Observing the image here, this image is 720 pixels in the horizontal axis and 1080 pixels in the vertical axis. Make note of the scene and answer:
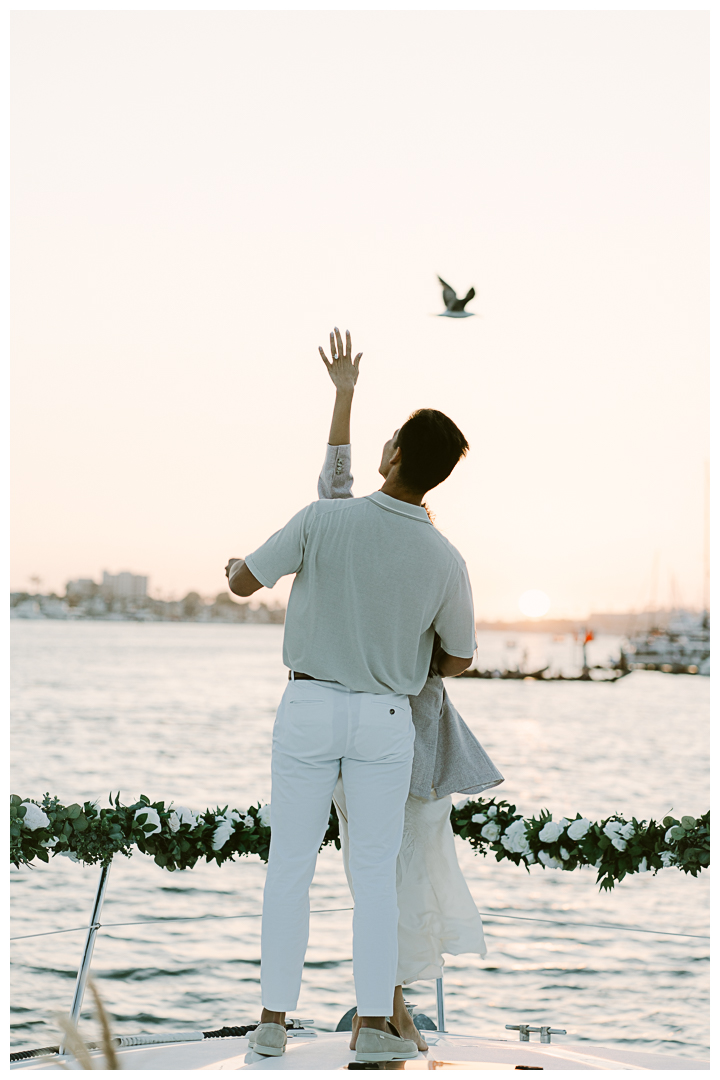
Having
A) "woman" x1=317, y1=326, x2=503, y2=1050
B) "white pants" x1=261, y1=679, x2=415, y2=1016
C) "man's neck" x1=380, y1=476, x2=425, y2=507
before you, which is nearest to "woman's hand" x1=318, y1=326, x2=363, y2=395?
"woman" x1=317, y1=326, x2=503, y2=1050

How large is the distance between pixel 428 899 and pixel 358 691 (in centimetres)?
80

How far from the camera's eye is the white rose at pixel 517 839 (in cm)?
351

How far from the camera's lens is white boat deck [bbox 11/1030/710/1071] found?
2764 millimetres

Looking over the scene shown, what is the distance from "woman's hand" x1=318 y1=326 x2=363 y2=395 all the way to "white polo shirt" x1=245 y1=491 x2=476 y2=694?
43cm

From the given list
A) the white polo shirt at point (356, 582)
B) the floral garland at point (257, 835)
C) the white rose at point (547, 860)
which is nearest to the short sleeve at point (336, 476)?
the white polo shirt at point (356, 582)

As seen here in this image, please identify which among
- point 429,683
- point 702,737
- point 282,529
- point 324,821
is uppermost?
point 282,529

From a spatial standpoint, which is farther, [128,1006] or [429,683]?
[128,1006]

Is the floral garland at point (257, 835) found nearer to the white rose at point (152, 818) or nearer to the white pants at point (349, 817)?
the white rose at point (152, 818)

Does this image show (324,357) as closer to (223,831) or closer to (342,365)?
(342,365)

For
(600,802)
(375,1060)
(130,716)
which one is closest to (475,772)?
(375,1060)

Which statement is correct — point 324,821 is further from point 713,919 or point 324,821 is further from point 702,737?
point 702,737

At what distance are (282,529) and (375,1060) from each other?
1446 millimetres

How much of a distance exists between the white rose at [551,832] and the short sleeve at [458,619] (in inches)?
36.0

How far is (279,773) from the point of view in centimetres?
277
